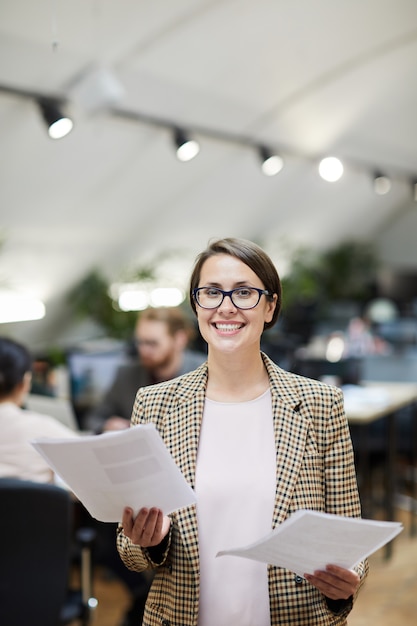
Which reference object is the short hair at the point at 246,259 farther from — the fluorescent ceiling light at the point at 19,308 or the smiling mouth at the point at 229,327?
the fluorescent ceiling light at the point at 19,308

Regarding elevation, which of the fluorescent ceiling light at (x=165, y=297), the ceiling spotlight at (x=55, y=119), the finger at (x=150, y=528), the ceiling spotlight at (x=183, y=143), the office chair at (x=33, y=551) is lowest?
the office chair at (x=33, y=551)

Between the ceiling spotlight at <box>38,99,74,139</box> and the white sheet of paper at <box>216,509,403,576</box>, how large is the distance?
398 centimetres

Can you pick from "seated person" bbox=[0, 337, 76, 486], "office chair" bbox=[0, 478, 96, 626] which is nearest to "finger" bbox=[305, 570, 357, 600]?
"office chair" bbox=[0, 478, 96, 626]

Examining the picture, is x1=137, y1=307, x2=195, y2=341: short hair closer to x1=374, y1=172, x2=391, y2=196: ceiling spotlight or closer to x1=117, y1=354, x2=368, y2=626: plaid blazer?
x1=117, y1=354, x2=368, y2=626: plaid blazer

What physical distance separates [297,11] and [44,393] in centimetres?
295

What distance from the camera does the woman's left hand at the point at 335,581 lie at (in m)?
1.27

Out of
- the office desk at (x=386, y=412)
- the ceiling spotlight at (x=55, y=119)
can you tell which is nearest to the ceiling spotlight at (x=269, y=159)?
the ceiling spotlight at (x=55, y=119)

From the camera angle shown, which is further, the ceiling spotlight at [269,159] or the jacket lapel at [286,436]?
the ceiling spotlight at [269,159]

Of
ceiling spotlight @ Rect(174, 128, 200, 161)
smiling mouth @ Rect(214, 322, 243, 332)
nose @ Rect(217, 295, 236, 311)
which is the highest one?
ceiling spotlight @ Rect(174, 128, 200, 161)

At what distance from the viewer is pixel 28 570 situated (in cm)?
196

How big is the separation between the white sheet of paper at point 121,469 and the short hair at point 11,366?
1077mm

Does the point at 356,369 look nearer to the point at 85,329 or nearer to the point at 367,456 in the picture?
the point at 367,456

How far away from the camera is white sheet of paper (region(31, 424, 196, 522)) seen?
1.18 metres

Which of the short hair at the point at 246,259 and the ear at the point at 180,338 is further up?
the ear at the point at 180,338
